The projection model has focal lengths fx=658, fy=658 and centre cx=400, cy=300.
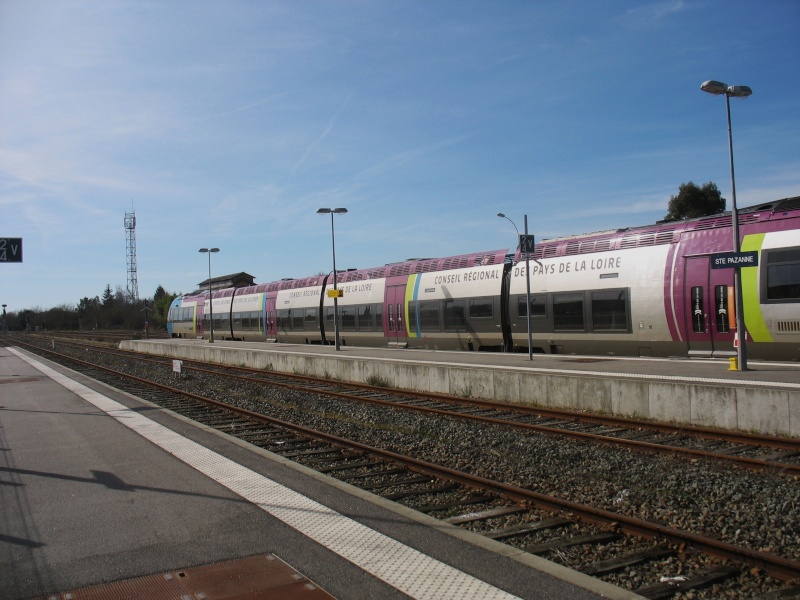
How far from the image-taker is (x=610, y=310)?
18547 millimetres

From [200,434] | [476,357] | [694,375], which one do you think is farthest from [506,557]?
[476,357]

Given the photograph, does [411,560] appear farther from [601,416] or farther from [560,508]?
[601,416]

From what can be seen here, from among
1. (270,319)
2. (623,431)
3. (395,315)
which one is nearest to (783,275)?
(623,431)

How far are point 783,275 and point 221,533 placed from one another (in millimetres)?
13482

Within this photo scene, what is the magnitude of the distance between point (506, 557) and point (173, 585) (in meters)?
2.61

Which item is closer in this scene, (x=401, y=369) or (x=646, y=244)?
(x=646, y=244)

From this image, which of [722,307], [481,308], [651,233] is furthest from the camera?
[481,308]

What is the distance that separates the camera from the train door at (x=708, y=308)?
15.7 metres

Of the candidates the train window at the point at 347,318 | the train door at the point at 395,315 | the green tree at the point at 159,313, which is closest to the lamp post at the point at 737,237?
the train door at the point at 395,315

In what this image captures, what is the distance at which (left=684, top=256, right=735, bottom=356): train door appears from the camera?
15.7 meters

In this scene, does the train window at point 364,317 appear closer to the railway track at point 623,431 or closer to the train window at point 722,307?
the railway track at point 623,431

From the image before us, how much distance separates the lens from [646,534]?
6043 mm

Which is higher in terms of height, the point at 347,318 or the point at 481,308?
the point at 481,308

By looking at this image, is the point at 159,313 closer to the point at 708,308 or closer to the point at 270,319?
the point at 270,319
